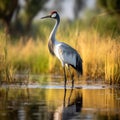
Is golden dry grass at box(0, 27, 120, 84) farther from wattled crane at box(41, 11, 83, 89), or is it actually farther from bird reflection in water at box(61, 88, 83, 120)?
bird reflection in water at box(61, 88, 83, 120)

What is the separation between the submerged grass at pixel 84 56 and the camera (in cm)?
1811

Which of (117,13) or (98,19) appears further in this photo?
(117,13)

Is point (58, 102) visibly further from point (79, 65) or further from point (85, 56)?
point (85, 56)

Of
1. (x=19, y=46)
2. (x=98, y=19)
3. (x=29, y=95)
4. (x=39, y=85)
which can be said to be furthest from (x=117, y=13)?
(x=29, y=95)

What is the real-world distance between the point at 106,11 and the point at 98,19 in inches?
160

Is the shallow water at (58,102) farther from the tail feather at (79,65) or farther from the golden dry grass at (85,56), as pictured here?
the golden dry grass at (85,56)

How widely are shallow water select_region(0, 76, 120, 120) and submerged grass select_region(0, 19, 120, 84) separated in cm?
75

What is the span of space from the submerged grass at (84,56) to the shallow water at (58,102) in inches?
29.7

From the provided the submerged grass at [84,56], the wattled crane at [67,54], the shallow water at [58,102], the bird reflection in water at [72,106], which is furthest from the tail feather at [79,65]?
the bird reflection in water at [72,106]

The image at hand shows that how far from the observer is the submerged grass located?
713 inches

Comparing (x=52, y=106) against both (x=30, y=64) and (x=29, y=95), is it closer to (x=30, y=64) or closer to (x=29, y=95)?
(x=29, y=95)

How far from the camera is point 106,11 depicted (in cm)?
3516

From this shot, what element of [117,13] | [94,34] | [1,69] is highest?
[117,13]

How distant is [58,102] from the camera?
13.8 metres
